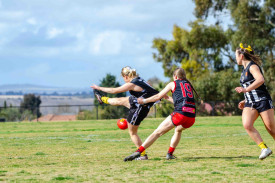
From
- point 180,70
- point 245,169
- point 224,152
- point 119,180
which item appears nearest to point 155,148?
point 224,152

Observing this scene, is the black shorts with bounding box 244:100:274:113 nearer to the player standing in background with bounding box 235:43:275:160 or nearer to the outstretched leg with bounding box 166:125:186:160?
the player standing in background with bounding box 235:43:275:160

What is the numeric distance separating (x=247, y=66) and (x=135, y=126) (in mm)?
2621

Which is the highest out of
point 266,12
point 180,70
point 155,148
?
point 266,12

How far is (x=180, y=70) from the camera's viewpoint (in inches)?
378

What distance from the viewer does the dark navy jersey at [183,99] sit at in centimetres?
934

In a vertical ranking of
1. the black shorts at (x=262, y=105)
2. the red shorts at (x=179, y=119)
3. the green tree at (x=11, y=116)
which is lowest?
the green tree at (x=11, y=116)

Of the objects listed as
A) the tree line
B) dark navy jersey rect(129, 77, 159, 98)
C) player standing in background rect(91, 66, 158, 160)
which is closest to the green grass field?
player standing in background rect(91, 66, 158, 160)

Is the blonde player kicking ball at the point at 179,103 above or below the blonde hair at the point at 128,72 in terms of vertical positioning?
below

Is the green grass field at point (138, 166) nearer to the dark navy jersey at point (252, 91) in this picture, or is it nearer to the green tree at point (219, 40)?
the dark navy jersey at point (252, 91)

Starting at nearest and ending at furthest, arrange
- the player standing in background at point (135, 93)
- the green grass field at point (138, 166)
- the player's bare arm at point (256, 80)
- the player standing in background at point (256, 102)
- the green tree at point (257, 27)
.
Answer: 1. the green grass field at point (138, 166)
2. the player's bare arm at point (256, 80)
3. the player standing in background at point (256, 102)
4. the player standing in background at point (135, 93)
5. the green tree at point (257, 27)

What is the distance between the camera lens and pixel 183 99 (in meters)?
9.35

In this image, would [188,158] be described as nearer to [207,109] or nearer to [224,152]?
[224,152]

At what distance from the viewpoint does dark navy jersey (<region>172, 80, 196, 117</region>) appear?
9336 mm

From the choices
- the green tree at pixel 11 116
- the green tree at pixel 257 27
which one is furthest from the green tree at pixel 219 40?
the green tree at pixel 11 116
